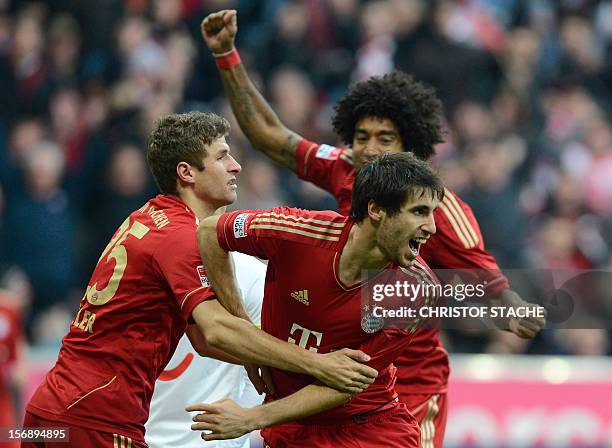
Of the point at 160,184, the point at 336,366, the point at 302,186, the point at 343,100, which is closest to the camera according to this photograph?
the point at 336,366

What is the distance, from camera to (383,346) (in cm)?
525

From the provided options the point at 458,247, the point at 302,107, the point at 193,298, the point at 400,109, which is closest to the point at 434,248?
the point at 458,247

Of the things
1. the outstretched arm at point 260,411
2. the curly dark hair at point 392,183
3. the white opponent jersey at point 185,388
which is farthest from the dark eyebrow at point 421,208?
the white opponent jersey at point 185,388

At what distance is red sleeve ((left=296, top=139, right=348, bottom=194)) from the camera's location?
269 inches

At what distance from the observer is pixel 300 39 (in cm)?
1241

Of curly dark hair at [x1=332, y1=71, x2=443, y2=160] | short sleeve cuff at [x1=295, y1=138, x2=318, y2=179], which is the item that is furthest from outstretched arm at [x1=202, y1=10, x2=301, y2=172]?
curly dark hair at [x1=332, y1=71, x2=443, y2=160]

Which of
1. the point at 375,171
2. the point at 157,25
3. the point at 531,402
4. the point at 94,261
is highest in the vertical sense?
the point at 157,25

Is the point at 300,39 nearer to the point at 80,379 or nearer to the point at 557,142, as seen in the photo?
the point at 557,142

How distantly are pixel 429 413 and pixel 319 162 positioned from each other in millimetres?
1528

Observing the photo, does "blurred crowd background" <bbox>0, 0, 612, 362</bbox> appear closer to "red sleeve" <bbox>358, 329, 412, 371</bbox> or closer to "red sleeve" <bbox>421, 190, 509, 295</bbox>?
"red sleeve" <bbox>421, 190, 509, 295</bbox>

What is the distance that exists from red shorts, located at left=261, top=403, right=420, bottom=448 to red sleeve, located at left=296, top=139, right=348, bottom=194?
1677 mm

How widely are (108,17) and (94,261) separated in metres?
2.93

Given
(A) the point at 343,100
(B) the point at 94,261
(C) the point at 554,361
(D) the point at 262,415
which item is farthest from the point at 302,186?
(D) the point at 262,415

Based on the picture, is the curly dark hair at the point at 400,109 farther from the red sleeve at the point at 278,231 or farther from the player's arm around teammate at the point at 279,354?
the player's arm around teammate at the point at 279,354
